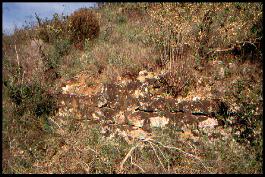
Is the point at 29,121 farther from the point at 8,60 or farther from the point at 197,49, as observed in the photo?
the point at 197,49

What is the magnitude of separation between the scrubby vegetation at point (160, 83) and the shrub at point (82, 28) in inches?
1.1

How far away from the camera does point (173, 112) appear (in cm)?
535

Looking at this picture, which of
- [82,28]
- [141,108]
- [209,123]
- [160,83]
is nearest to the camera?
[209,123]

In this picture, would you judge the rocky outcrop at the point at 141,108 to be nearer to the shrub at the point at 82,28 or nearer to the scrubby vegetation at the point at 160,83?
the scrubby vegetation at the point at 160,83

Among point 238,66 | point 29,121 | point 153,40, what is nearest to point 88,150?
point 29,121

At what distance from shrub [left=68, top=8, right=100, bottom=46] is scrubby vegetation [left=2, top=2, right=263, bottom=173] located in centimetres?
3

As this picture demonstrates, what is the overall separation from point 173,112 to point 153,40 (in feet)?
6.17

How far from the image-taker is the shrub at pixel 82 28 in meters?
8.00

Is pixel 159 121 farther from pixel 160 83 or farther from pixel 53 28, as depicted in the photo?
pixel 53 28

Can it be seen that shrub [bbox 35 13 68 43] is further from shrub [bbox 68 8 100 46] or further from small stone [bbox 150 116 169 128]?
small stone [bbox 150 116 169 128]

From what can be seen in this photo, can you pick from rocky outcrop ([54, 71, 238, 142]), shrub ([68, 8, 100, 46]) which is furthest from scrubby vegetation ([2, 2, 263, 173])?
rocky outcrop ([54, 71, 238, 142])

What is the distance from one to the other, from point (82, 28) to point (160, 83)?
3.43 m

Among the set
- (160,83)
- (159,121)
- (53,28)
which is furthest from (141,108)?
(53,28)

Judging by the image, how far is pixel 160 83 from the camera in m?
5.71
